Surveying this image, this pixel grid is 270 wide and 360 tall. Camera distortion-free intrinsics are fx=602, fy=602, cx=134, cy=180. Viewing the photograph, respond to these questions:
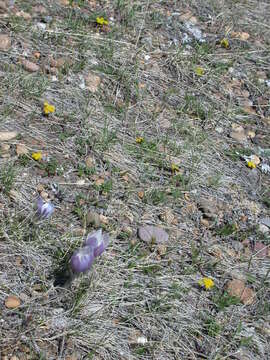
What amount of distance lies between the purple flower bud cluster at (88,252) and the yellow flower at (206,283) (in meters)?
0.48

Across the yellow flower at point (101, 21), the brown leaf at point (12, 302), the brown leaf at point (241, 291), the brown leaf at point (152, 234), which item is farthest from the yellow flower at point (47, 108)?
the brown leaf at point (241, 291)

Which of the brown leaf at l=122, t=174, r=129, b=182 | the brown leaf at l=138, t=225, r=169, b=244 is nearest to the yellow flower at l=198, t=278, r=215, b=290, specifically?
the brown leaf at l=138, t=225, r=169, b=244

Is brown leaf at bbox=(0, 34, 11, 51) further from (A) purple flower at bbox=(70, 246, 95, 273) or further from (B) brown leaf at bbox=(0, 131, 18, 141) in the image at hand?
(A) purple flower at bbox=(70, 246, 95, 273)

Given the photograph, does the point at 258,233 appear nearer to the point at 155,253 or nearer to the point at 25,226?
the point at 155,253

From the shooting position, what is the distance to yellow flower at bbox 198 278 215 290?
2.57m

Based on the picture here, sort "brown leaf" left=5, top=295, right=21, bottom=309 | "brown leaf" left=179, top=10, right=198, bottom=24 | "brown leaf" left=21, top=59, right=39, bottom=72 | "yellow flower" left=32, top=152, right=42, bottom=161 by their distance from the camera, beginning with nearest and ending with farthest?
1. "brown leaf" left=5, top=295, right=21, bottom=309
2. "yellow flower" left=32, top=152, right=42, bottom=161
3. "brown leaf" left=21, top=59, right=39, bottom=72
4. "brown leaf" left=179, top=10, right=198, bottom=24

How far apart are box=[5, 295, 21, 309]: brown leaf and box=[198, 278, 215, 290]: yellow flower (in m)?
0.79

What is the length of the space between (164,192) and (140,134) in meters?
0.43

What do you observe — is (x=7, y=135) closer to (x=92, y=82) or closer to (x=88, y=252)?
(x=92, y=82)

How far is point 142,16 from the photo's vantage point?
400 centimetres

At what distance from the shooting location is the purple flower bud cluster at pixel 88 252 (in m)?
2.27

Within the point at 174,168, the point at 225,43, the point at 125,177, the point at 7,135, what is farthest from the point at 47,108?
the point at 225,43

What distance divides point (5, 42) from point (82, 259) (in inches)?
63.8

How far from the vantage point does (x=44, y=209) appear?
251 centimetres
